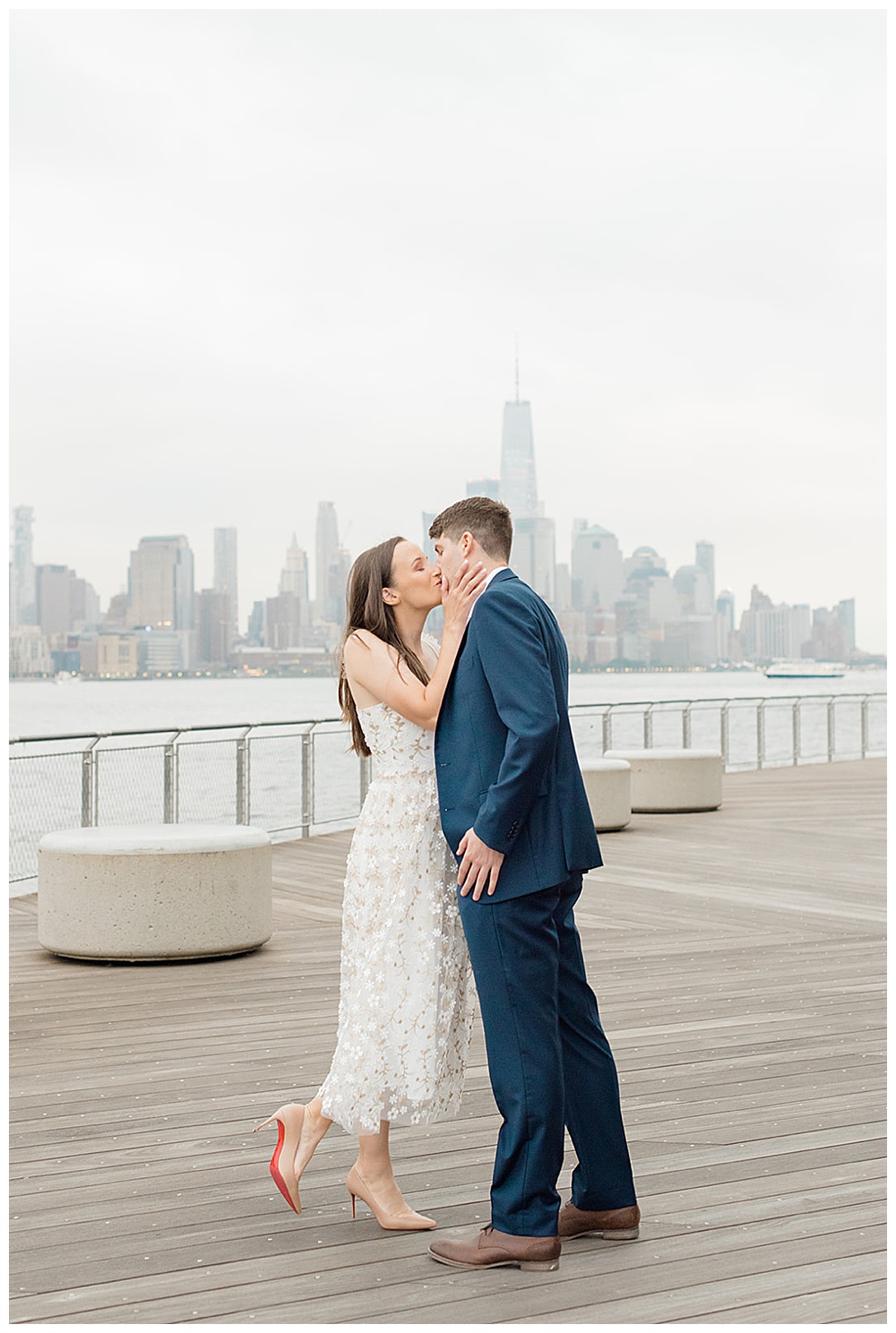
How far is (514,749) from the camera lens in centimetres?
314

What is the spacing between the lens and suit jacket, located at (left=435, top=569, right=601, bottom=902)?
314 cm

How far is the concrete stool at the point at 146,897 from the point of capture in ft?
22.6

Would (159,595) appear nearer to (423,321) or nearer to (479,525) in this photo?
(479,525)

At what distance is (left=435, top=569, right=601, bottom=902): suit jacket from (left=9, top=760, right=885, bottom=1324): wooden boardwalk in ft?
3.00

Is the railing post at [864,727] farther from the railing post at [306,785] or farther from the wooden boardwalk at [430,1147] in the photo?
the wooden boardwalk at [430,1147]

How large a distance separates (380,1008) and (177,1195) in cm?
80

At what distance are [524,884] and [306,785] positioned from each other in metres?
9.29

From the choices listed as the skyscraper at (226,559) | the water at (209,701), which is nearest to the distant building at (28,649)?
the water at (209,701)

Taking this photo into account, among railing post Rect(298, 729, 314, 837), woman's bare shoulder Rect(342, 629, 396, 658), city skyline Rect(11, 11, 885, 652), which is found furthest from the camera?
city skyline Rect(11, 11, 885, 652)

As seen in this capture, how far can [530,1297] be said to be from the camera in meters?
3.09

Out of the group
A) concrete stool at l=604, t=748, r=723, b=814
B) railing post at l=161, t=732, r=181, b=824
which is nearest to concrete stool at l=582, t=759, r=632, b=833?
concrete stool at l=604, t=748, r=723, b=814

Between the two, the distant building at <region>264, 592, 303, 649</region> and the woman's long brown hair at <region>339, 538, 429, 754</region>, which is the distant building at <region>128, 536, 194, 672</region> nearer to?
the distant building at <region>264, 592, 303, 649</region>

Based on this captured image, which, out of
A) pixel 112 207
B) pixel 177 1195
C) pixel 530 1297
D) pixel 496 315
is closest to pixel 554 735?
pixel 530 1297

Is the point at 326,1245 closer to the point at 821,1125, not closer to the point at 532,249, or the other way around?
the point at 821,1125
